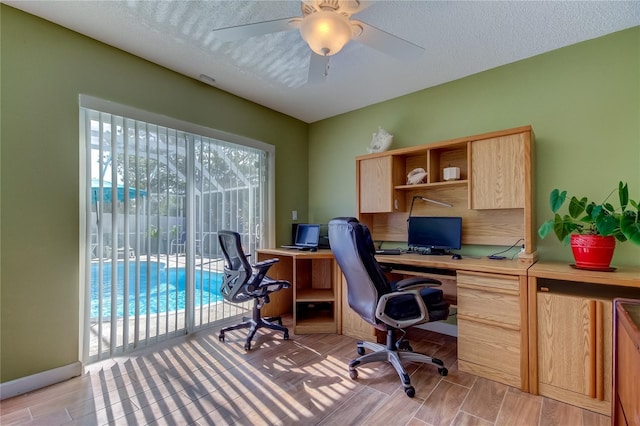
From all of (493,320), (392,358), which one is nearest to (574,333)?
(493,320)

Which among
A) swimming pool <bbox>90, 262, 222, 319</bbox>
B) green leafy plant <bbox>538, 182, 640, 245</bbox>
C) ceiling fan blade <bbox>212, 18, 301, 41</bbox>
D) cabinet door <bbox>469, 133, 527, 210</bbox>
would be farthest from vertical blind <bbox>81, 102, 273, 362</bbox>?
green leafy plant <bbox>538, 182, 640, 245</bbox>

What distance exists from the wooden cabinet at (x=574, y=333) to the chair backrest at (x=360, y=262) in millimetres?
1015

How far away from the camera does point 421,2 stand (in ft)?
5.95

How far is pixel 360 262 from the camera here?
1.89 m

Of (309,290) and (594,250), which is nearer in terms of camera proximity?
(594,250)

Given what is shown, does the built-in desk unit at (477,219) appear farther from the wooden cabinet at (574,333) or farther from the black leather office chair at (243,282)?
the black leather office chair at (243,282)

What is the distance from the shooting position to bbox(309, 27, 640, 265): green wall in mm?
2104

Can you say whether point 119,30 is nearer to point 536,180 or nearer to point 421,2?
point 421,2

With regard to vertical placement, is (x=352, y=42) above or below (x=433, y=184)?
above

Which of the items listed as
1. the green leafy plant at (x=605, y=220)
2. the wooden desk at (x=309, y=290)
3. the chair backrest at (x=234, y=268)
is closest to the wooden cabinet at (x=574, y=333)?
the green leafy plant at (x=605, y=220)

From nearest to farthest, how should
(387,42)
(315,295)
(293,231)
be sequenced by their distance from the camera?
1. (387,42)
2. (315,295)
3. (293,231)

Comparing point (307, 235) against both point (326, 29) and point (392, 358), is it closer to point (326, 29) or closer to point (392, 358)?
point (392, 358)

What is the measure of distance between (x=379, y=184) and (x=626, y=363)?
2.35m

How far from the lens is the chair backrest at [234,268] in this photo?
258 cm
